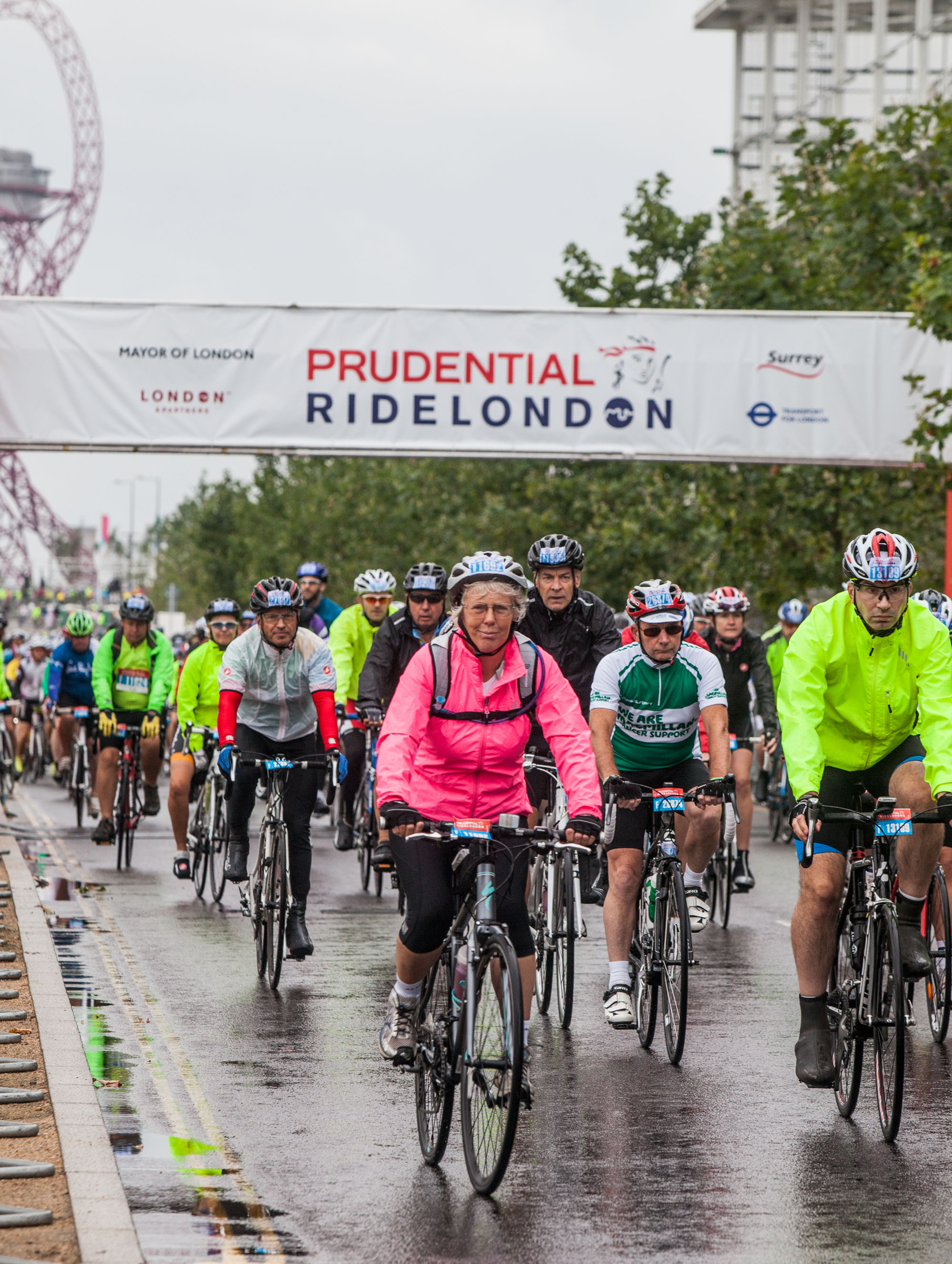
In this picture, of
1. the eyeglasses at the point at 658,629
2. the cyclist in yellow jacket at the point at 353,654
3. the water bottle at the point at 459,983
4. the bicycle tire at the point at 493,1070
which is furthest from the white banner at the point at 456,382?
the bicycle tire at the point at 493,1070

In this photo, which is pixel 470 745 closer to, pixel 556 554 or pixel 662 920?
pixel 662 920

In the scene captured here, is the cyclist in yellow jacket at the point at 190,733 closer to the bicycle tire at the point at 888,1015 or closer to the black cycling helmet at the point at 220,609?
the black cycling helmet at the point at 220,609

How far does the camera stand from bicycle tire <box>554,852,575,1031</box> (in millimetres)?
8891

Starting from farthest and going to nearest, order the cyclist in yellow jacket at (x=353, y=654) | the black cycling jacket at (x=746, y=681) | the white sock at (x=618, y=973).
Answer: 1. the cyclist in yellow jacket at (x=353, y=654)
2. the black cycling jacket at (x=746, y=681)
3. the white sock at (x=618, y=973)

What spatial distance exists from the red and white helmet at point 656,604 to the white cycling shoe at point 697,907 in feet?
3.69

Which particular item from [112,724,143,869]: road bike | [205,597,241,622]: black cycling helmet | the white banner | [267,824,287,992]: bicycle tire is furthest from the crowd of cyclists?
the white banner

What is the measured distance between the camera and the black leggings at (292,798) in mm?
10102

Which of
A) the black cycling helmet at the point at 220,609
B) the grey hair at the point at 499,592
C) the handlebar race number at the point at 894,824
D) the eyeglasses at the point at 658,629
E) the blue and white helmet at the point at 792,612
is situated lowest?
the handlebar race number at the point at 894,824

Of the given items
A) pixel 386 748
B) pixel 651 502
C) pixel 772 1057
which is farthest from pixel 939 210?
pixel 386 748

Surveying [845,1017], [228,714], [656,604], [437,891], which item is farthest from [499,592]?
[228,714]

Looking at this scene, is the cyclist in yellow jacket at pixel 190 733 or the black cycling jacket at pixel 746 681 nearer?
the black cycling jacket at pixel 746 681

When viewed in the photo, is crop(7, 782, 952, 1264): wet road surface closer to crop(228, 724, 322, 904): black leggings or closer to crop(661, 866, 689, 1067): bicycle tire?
crop(661, 866, 689, 1067): bicycle tire

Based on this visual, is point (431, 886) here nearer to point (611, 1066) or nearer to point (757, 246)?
point (611, 1066)

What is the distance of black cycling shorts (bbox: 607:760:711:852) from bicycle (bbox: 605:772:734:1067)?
32mm
